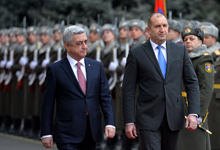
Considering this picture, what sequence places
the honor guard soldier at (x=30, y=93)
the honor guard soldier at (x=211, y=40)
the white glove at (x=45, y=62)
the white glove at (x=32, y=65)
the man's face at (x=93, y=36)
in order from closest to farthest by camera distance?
1. the honor guard soldier at (x=211, y=40)
2. the man's face at (x=93, y=36)
3. the white glove at (x=45, y=62)
4. the white glove at (x=32, y=65)
5. the honor guard soldier at (x=30, y=93)

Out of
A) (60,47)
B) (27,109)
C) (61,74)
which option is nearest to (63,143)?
(61,74)

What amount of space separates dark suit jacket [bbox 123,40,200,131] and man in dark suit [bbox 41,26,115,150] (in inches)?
10.5

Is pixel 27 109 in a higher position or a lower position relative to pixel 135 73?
lower

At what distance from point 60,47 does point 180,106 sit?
5612 millimetres

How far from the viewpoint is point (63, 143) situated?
460 cm

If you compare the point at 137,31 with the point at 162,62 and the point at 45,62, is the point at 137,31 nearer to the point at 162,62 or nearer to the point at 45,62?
the point at 45,62

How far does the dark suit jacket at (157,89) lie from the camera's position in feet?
15.5

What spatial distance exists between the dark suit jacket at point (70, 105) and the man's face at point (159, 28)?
2.20ft

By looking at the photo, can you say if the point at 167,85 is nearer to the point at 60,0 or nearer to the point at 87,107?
the point at 87,107

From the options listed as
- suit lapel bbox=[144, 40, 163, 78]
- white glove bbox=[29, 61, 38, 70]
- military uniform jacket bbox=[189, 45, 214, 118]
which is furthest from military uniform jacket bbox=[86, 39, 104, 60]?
suit lapel bbox=[144, 40, 163, 78]

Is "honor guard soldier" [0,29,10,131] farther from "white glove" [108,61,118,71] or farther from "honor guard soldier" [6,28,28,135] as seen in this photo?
"white glove" [108,61,118,71]

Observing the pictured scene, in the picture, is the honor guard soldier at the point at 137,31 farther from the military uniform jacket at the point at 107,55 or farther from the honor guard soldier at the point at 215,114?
the honor guard soldier at the point at 215,114

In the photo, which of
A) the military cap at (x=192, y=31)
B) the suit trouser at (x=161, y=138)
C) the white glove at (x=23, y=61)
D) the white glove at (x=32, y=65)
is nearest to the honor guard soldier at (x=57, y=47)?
the white glove at (x=32, y=65)

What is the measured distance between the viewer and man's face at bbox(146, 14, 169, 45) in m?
4.82
